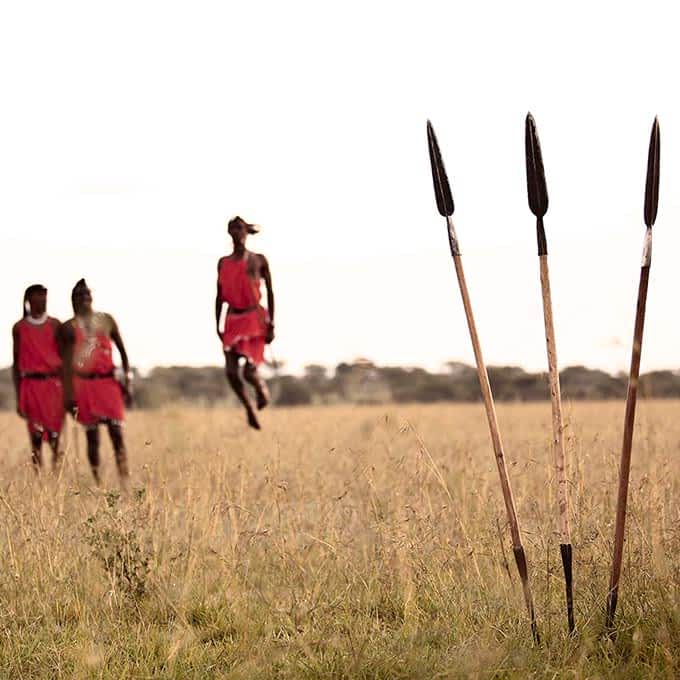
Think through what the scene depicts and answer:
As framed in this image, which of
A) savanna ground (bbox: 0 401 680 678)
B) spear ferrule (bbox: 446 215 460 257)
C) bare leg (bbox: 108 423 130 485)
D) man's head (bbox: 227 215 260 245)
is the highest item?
man's head (bbox: 227 215 260 245)

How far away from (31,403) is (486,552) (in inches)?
223

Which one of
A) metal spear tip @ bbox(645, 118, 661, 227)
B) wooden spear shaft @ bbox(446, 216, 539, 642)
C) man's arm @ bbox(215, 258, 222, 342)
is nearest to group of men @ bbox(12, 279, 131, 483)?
man's arm @ bbox(215, 258, 222, 342)

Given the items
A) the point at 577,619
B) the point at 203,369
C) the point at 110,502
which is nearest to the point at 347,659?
the point at 577,619

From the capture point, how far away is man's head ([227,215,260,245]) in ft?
35.7

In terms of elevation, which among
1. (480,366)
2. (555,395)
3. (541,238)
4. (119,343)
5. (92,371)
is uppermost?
(541,238)

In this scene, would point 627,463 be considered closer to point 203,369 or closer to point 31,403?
point 31,403

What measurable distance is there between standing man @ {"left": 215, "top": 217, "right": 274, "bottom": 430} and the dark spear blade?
6.92 metres

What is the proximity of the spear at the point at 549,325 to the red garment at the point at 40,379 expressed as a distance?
6.18 meters

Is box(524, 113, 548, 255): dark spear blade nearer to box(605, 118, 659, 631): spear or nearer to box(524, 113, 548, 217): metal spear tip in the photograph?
box(524, 113, 548, 217): metal spear tip

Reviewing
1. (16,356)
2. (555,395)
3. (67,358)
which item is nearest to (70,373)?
(67,358)

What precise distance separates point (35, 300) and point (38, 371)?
70 centimetres

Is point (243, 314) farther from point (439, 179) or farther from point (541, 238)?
point (541, 238)

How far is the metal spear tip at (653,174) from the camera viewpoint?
4215mm

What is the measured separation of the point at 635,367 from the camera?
408 cm
